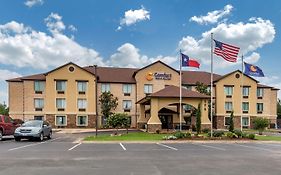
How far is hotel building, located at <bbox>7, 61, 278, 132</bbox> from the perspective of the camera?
178 ft

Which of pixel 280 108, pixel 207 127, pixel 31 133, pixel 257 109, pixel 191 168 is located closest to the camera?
pixel 191 168

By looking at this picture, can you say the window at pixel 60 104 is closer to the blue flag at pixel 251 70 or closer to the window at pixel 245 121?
the window at pixel 245 121

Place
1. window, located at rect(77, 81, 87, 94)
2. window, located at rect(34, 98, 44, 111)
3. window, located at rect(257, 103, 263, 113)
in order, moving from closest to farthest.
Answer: window, located at rect(34, 98, 44, 111), window, located at rect(77, 81, 87, 94), window, located at rect(257, 103, 263, 113)

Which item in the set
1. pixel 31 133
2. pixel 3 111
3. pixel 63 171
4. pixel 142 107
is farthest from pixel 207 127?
pixel 3 111

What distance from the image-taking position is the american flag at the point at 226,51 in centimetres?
2930

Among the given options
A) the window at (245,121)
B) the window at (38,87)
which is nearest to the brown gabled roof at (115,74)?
the window at (38,87)

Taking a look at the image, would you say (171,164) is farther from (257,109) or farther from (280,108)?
(280,108)

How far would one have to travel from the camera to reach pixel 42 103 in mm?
54938

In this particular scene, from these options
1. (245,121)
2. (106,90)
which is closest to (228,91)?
(245,121)

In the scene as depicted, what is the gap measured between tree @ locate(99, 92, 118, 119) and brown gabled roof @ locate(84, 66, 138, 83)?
265 cm

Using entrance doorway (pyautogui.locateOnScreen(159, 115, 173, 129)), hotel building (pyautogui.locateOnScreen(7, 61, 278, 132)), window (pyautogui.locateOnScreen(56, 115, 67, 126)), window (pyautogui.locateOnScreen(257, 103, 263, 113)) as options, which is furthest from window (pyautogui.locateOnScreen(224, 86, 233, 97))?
window (pyautogui.locateOnScreen(56, 115, 67, 126))

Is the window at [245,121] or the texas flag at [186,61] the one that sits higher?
the texas flag at [186,61]

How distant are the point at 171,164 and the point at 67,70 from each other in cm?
4393

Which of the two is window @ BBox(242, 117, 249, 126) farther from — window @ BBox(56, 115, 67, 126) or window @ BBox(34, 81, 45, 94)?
window @ BBox(34, 81, 45, 94)
